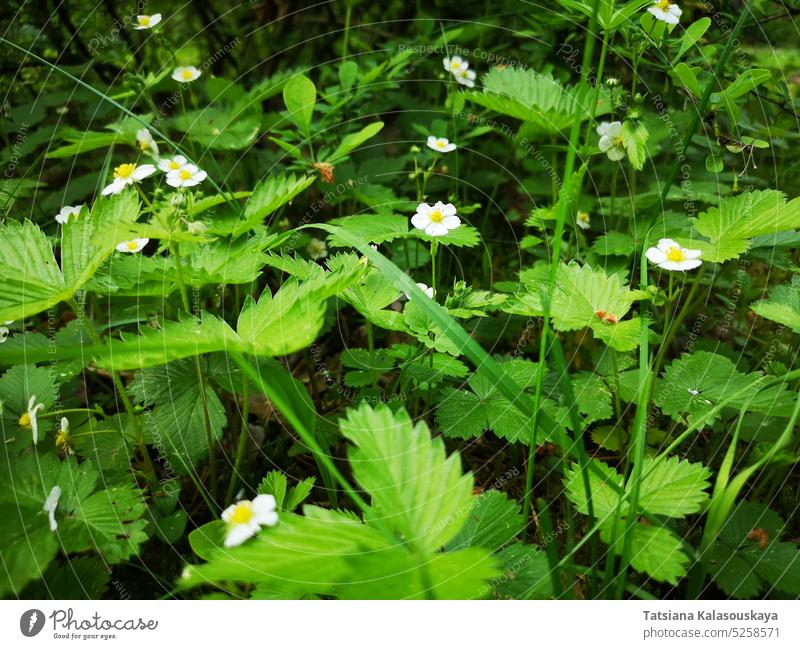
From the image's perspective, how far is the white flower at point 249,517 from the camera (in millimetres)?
950

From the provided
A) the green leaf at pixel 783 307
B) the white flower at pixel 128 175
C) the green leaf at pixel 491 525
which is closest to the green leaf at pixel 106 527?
the green leaf at pixel 491 525

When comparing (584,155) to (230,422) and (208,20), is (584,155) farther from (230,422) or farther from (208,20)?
(208,20)

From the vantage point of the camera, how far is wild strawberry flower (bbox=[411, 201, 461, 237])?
4.70 feet

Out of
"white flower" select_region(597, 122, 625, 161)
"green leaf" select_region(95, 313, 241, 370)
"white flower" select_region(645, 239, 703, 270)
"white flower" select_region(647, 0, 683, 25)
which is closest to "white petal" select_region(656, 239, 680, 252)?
"white flower" select_region(645, 239, 703, 270)

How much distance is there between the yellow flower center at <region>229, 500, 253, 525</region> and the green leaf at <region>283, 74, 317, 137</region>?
48.0 inches

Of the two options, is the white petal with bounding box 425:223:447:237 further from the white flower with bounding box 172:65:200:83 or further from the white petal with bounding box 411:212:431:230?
the white flower with bounding box 172:65:200:83

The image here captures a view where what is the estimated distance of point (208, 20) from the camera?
104 inches

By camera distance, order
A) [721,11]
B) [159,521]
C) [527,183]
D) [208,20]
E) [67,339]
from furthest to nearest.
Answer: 1. [208,20]
2. [527,183]
3. [721,11]
4. [67,339]
5. [159,521]

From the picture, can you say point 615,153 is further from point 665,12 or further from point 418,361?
point 418,361

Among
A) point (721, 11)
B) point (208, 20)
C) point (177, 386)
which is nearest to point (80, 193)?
point (208, 20)

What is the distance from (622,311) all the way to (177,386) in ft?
3.34

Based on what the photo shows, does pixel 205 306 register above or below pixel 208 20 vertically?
below
